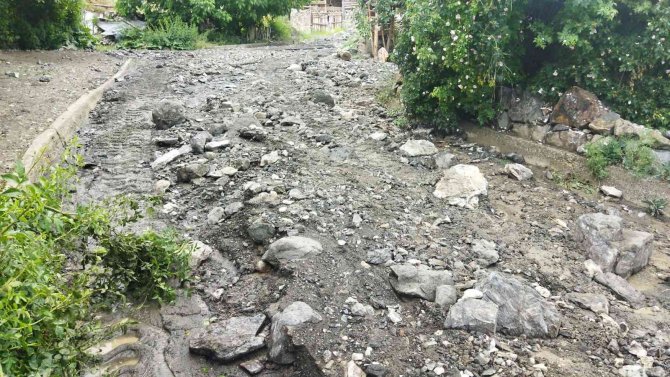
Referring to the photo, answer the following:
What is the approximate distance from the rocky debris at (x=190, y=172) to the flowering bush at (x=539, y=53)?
289cm

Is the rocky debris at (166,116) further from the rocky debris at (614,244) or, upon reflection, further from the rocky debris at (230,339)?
the rocky debris at (614,244)

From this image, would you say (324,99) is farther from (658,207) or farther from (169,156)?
(658,207)

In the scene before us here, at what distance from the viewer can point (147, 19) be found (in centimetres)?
1512

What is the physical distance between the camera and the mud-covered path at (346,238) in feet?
11.7

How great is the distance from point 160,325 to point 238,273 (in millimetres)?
790

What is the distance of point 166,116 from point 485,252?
16.1ft

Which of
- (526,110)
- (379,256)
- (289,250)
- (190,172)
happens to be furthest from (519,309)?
(190,172)

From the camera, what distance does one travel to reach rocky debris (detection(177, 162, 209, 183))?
236 inches

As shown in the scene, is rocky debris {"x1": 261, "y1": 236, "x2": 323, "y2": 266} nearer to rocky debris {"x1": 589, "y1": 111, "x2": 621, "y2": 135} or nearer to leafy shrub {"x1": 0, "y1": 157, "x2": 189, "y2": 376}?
leafy shrub {"x1": 0, "y1": 157, "x2": 189, "y2": 376}

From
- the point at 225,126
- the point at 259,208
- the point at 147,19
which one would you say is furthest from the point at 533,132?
the point at 147,19

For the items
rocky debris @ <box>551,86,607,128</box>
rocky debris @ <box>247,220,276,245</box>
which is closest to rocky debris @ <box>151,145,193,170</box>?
rocky debris @ <box>247,220,276,245</box>

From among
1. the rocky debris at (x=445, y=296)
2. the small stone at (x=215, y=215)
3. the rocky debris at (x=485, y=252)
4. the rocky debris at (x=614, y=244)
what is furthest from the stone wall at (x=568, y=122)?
the small stone at (x=215, y=215)

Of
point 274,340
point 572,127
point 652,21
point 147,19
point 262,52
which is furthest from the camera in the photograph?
point 147,19

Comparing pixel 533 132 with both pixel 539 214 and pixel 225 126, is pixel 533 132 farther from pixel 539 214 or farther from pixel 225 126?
pixel 225 126
